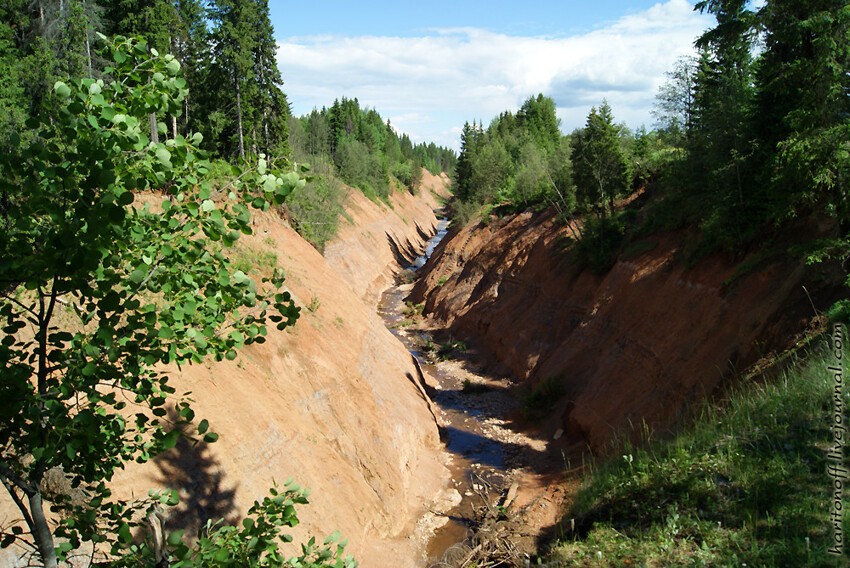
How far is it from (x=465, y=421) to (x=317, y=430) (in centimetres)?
1152

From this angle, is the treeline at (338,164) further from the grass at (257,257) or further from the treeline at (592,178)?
the treeline at (592,178)

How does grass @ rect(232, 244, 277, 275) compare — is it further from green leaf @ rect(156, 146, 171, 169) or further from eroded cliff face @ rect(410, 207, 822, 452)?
green leaf @ rect(156, 146, 171, 169)

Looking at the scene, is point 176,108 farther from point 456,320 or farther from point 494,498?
point 456,320

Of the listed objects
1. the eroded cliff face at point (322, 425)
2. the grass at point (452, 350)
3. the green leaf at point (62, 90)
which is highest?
the green leaf at point (62, 90)

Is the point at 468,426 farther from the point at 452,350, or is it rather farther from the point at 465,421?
the point at 452,350

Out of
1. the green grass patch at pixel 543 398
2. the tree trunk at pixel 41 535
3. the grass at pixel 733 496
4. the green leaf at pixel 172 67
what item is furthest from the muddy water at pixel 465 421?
the green leaf at pixel 172 67

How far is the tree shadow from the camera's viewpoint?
10516 millimetres

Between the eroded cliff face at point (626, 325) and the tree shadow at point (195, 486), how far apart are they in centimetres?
935

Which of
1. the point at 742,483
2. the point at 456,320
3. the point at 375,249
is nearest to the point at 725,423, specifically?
the point at 742,483

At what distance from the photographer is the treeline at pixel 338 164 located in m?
36.6

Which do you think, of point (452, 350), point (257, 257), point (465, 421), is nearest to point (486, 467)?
point (465, 421)

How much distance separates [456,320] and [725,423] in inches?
1236

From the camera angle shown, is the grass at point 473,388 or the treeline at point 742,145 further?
the grass at point 473,388

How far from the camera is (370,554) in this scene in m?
14.3
